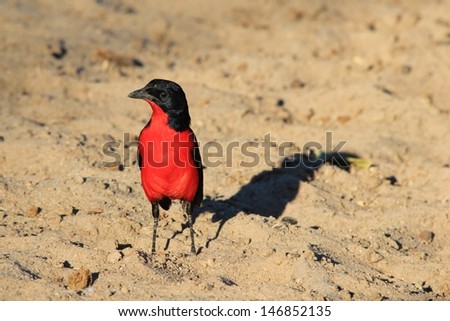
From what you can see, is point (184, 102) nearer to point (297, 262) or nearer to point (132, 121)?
point (297, 262)

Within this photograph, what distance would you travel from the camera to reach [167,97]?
18.8 feet

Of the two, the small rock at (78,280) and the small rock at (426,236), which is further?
the small rock at (426,236)

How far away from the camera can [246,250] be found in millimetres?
6078

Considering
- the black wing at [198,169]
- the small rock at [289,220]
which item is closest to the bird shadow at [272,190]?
the small rock at [289,220]

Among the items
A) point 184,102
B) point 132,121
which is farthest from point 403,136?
point 184,102

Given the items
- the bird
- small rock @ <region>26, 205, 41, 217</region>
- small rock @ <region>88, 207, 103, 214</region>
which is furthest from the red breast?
small rock @ <region>26, 205, 41, 217</region>

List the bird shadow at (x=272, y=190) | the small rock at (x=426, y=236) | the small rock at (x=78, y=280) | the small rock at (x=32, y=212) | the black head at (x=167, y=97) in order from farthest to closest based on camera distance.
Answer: the bird shadow at (x=272, y=190) < the small rock at (x=426, y=236) < the small rock at (x=32, y=212) < the black head at (x=167, y=97) < the small rock at (x=78, y=280)

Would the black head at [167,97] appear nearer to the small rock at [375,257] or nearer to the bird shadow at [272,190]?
the bird shadow at [272,190]

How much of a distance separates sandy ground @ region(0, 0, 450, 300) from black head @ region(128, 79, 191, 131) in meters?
1.03

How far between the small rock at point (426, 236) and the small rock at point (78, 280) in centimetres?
275

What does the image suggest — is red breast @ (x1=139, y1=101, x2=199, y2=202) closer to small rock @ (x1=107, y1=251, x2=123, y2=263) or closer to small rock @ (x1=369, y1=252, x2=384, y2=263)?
small rock @ (x1=107, y1=251, x2=123, y2=263)

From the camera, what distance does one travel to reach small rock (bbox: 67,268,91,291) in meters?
5.40

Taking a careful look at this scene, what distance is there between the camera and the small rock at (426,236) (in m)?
6.56

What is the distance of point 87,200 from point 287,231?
1.64m
